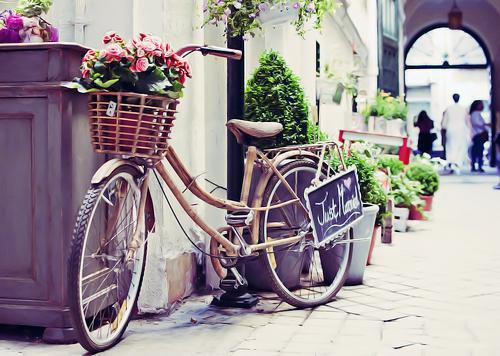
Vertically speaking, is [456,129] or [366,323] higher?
[456,129]

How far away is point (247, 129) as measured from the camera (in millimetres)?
4105

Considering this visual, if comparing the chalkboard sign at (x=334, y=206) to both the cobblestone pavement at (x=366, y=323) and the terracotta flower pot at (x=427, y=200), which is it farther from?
the terracotta flower pot at (x=427, y=200)

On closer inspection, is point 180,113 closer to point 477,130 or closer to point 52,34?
point 52,34

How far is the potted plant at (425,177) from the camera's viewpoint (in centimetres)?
915

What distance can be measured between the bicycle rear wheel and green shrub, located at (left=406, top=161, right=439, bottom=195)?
14.8 feet

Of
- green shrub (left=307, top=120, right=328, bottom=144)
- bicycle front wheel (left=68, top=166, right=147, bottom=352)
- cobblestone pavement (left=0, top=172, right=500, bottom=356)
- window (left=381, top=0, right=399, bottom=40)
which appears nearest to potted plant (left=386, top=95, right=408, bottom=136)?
window (left=381, top=0, right=399, bottom=40)

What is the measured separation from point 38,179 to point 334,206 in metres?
1.66

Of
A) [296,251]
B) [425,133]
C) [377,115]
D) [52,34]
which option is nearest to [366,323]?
[296,251]

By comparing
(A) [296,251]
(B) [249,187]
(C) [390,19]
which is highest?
(C) [390,19]

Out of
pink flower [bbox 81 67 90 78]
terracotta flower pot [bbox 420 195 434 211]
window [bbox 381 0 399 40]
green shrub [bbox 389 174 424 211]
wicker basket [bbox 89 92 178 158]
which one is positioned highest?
window [bbox 381 0 399 40]

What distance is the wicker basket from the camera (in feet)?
10.8

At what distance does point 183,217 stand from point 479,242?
3474 millimetres

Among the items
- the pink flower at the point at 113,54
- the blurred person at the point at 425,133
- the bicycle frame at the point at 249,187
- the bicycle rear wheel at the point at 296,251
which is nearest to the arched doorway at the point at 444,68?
the blurred person at the point at 425,133

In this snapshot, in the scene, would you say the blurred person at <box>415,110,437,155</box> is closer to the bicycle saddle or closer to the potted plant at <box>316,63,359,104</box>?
the potted plant at <box>316,63,359,104</box>
